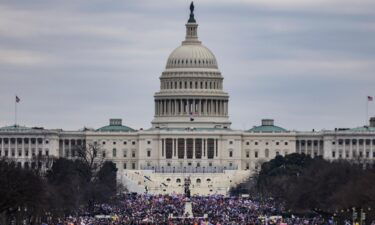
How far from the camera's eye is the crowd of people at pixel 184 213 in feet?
436

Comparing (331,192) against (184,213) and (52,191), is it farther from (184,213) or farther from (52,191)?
(52,191)

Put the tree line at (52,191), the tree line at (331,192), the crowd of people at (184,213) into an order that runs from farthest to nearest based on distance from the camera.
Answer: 1. the crowd of people at (184,213)
2. the tree line at (331,192)
3. the tree line at (52,191)

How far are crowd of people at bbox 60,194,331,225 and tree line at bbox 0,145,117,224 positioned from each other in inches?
48.4

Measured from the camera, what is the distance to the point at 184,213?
149000mm

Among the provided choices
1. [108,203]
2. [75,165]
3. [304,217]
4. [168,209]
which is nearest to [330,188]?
[304,217]

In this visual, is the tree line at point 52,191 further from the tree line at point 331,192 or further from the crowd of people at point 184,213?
the tree line at point 331,192

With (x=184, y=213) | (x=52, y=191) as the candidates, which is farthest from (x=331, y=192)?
(x=52, y=191)

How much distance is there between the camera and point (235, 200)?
18062 centimetres

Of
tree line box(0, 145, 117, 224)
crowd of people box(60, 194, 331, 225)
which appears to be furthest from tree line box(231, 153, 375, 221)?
tree line box(0, 145, 117, 224)

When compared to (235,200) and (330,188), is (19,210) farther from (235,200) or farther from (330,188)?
(235,200)

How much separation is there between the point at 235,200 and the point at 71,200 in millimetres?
33526

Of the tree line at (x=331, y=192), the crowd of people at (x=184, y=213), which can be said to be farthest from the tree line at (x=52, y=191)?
the tree line at (x=331, y=192)

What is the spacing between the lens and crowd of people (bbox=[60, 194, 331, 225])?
133000 millimetres

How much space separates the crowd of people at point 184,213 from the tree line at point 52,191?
48.4 inches
